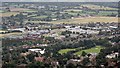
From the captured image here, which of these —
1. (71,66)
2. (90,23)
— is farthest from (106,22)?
(71,66)

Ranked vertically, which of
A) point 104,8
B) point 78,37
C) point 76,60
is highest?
point 76,60

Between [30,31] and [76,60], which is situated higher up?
[76,60]

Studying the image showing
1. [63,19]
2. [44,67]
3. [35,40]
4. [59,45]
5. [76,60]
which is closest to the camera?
[44,67]

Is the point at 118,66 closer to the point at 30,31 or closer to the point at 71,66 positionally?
the point at 71,66

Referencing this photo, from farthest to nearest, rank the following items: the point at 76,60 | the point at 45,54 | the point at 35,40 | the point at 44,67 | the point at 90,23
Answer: the point at 90,23 < the point at 35,40 < the point at 45,54 < the point at 76,60 < the point at 44,67

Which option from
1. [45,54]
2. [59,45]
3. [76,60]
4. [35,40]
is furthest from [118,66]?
[35,40]

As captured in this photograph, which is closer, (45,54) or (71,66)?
(71,66)

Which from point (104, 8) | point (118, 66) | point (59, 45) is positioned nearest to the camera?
point (118, 66)

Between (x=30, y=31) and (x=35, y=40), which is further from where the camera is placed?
(x=30, y=31)

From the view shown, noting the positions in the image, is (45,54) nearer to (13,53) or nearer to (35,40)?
(13,53)
